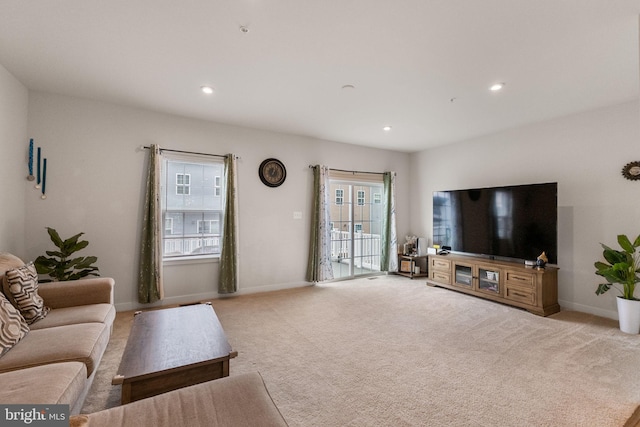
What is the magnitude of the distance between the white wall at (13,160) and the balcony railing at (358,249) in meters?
4.30

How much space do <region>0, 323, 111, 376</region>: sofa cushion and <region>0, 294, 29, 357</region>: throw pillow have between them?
0.03 metres

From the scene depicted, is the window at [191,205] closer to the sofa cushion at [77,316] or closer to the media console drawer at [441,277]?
the sofa cushion at [77,316]

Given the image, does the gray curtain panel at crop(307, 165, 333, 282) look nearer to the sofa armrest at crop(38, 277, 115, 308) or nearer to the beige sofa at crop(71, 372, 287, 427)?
the sofa armrest at crop(38, 277, 115, 308)

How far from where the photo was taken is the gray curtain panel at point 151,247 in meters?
3.71

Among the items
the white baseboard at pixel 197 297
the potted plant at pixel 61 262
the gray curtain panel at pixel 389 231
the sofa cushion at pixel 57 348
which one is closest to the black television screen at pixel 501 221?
the gray curtain panel at pixel 389 231

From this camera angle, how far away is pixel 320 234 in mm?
4957

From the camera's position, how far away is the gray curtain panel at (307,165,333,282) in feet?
16.2

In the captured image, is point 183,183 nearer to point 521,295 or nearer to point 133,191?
point 133,191

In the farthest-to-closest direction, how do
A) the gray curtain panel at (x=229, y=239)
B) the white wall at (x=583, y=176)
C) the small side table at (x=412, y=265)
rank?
the small side table at (x=412, y=265)
the gray curtain panel at (x=229, y=239)
the white wall at (x=583, y=176)

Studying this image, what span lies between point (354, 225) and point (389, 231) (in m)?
0.78

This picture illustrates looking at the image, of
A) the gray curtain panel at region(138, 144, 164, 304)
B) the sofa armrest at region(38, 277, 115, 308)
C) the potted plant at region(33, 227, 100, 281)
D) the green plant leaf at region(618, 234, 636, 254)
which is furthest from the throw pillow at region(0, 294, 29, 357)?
the green plant leaf at region(618, 234, 636, 254)

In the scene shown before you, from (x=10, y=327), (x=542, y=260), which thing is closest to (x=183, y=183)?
(x=10, y=327)

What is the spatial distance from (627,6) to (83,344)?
4.10 metres

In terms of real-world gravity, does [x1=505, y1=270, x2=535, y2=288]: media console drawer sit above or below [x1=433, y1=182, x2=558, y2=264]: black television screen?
below
